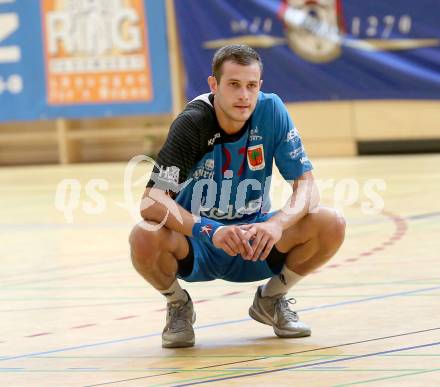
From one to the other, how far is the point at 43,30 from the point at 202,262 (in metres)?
11.3

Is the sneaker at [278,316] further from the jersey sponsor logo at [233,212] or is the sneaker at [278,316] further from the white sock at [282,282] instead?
the jersey sponsor logo at [233,212]

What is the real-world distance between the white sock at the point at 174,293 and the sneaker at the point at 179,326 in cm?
2

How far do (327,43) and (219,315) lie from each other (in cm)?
903

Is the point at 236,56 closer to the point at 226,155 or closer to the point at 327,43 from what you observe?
the point at 226,155

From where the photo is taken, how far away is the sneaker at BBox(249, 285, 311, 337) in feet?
12.7

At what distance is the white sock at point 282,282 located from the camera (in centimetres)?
392

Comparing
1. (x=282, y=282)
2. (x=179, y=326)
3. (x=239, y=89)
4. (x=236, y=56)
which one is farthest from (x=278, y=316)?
(x=236, y=56)

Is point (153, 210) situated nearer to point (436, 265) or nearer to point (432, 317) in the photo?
point (432, 317)

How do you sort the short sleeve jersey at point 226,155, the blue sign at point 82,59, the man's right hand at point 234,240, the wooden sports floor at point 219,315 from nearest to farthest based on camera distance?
the wooden sports floor at point 219,315
the man's right hand at point 234,240
the short sleeve jersey at point 226,155
the blue sign at point 82,59

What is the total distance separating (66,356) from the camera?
3752 millimetres

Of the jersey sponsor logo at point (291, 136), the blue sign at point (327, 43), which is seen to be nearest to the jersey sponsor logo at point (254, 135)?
the jersey sponsor logo at point (291, 136)

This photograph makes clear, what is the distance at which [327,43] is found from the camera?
1300cm

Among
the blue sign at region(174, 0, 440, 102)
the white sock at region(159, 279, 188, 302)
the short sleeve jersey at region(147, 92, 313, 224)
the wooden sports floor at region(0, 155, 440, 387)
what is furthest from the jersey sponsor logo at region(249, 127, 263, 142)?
the blue sign at region(174, 0, 440, 102)

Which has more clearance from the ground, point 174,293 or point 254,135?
point 254,135
